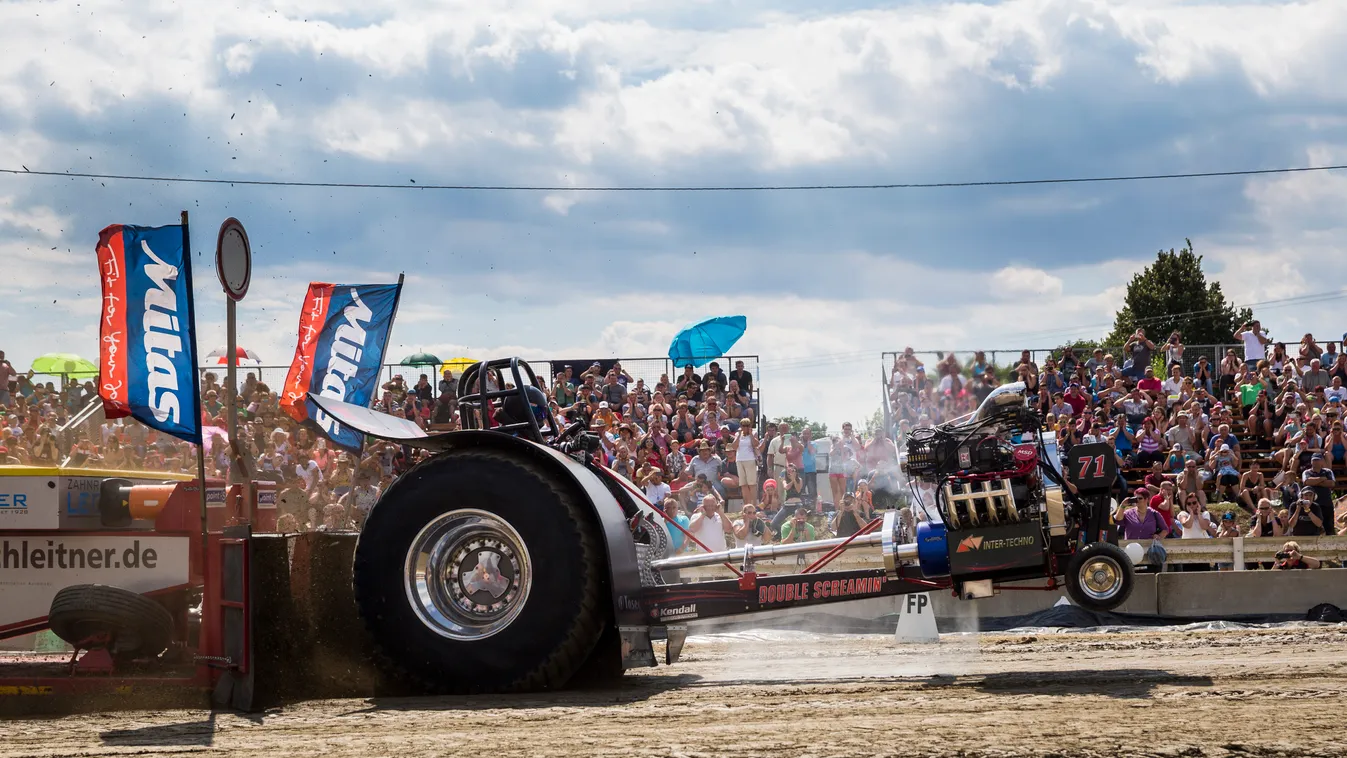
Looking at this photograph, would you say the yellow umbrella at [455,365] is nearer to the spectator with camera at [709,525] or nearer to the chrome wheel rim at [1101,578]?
the spectator with camera at [709,525]

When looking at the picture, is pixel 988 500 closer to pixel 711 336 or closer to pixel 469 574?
pixel 469 574

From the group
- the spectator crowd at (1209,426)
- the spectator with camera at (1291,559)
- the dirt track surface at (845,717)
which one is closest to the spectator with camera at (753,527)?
the spectator crowd at (1209,426)

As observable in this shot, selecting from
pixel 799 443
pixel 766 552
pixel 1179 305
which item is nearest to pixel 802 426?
pixel 799 443

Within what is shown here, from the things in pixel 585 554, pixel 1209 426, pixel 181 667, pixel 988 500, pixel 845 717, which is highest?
pixel 1209 426

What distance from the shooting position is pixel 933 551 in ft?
21.7

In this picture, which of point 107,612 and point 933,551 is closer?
point 107,612

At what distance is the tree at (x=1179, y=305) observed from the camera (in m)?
52.8

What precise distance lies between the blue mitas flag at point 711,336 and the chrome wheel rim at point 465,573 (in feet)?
43.5

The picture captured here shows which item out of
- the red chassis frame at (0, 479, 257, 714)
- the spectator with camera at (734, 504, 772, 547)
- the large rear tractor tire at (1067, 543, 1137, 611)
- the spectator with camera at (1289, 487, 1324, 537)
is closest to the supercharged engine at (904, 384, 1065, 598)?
the large rear tractor tire at (1067, 543, 1137, 611)

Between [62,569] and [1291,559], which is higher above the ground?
[62,569]

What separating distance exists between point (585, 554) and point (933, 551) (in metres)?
1.77

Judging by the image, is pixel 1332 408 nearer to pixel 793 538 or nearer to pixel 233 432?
pixel 793 538

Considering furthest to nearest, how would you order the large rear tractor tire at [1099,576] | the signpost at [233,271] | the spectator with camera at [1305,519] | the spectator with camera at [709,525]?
the spectator with camera at [1305,519], the spectator with camera at [709,525], the signpost at [233,271], the large rear tractor tire at [1099,576]

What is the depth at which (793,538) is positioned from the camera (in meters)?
13.5
